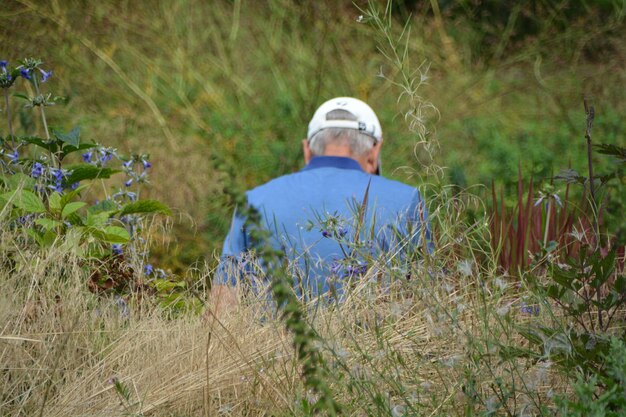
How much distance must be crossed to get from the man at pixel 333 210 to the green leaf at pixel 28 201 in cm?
61

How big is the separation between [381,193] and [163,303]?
3.09 ft

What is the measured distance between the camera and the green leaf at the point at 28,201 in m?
3.31

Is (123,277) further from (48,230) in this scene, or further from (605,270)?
(605,270)

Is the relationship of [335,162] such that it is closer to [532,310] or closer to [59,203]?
[59,203]

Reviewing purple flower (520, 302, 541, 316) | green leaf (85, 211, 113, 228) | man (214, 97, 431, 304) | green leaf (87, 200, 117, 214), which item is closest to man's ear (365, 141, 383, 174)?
man (214, 97, 431, 304)

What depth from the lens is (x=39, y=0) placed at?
25.1 feet

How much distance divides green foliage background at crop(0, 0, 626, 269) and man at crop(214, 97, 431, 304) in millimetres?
1404

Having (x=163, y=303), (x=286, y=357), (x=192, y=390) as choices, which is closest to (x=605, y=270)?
(x=286, y=357)

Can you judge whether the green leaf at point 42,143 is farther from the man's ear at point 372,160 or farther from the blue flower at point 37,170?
the man's ear at point 372,160

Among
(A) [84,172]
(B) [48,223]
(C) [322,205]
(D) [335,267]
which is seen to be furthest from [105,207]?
(D) [335,267]

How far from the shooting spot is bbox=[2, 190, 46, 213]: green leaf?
3.31 meters

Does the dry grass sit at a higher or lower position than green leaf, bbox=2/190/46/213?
lower

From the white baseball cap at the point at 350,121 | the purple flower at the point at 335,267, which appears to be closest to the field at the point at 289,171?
the purple flower at the point at 335,267

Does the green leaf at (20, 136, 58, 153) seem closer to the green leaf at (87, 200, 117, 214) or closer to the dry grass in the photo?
the green leaf at (87, 200, 117, 214)
